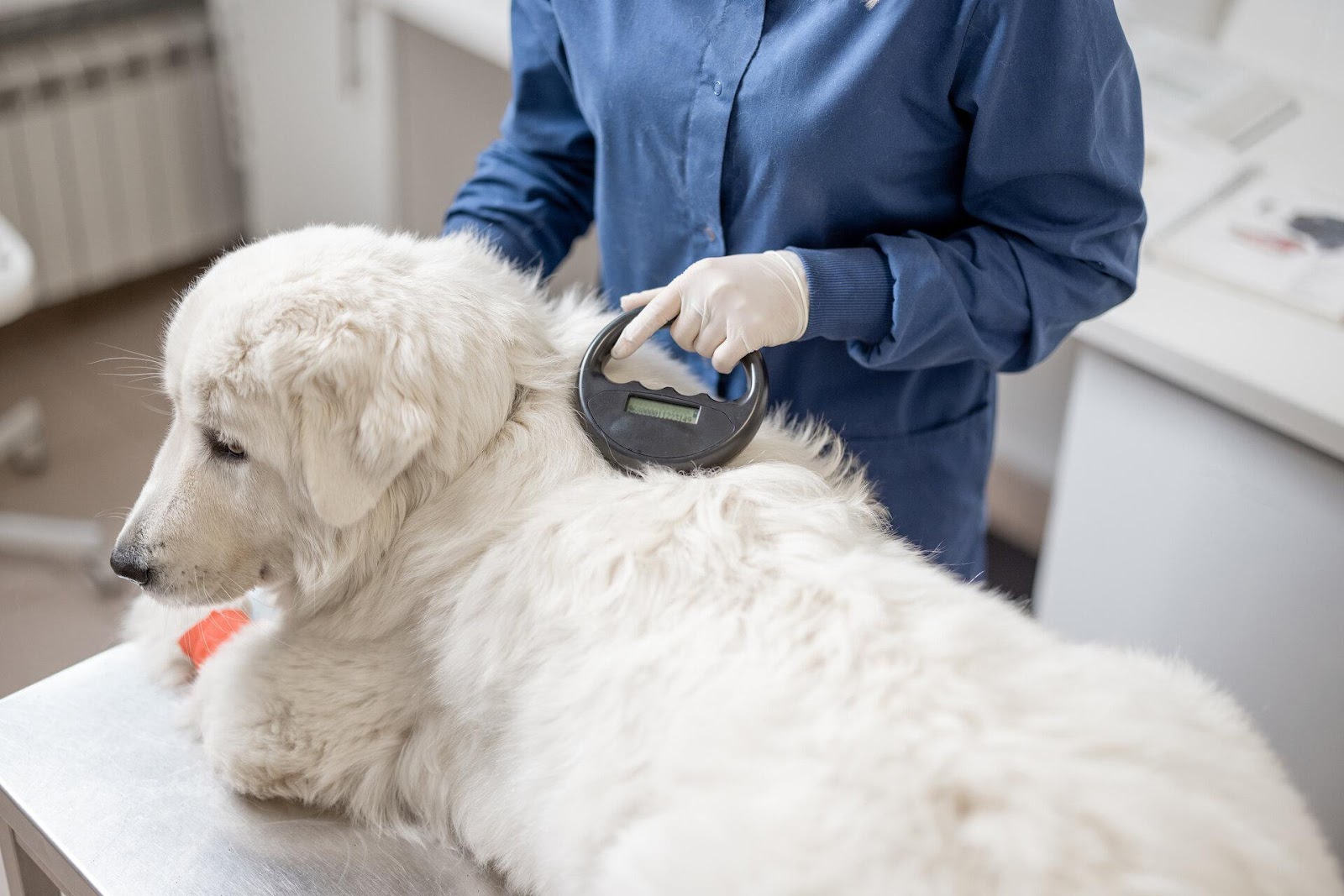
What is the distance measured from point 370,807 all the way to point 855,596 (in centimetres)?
49

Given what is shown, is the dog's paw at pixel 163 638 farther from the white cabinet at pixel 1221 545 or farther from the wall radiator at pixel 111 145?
the wall radiator at pixel 111 145

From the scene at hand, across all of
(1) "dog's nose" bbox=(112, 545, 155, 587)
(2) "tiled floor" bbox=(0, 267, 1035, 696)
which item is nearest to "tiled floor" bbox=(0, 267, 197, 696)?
(2) "tiled floor" bbox=(0, 267, 1035, 696)

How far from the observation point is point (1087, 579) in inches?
80.4

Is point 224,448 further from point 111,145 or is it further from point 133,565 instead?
point 111,145

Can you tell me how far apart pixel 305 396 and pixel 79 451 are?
227 cm

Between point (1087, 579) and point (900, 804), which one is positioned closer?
point (900, 804)

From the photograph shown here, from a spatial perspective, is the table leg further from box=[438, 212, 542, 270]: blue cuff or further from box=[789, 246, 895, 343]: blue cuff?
box=[789, 246, 895, 343]: blue cuff

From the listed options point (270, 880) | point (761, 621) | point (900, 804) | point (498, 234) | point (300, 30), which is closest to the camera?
point (900, 804)

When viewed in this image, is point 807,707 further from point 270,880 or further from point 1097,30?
point 1097,30

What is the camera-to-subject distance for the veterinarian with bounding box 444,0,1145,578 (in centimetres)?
109

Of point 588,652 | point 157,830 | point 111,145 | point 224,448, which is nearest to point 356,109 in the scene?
point 111,145

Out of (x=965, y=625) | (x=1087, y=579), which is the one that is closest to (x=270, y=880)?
(x=965, y=625)

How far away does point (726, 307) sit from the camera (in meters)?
1.09

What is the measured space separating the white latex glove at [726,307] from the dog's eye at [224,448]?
348 mm
